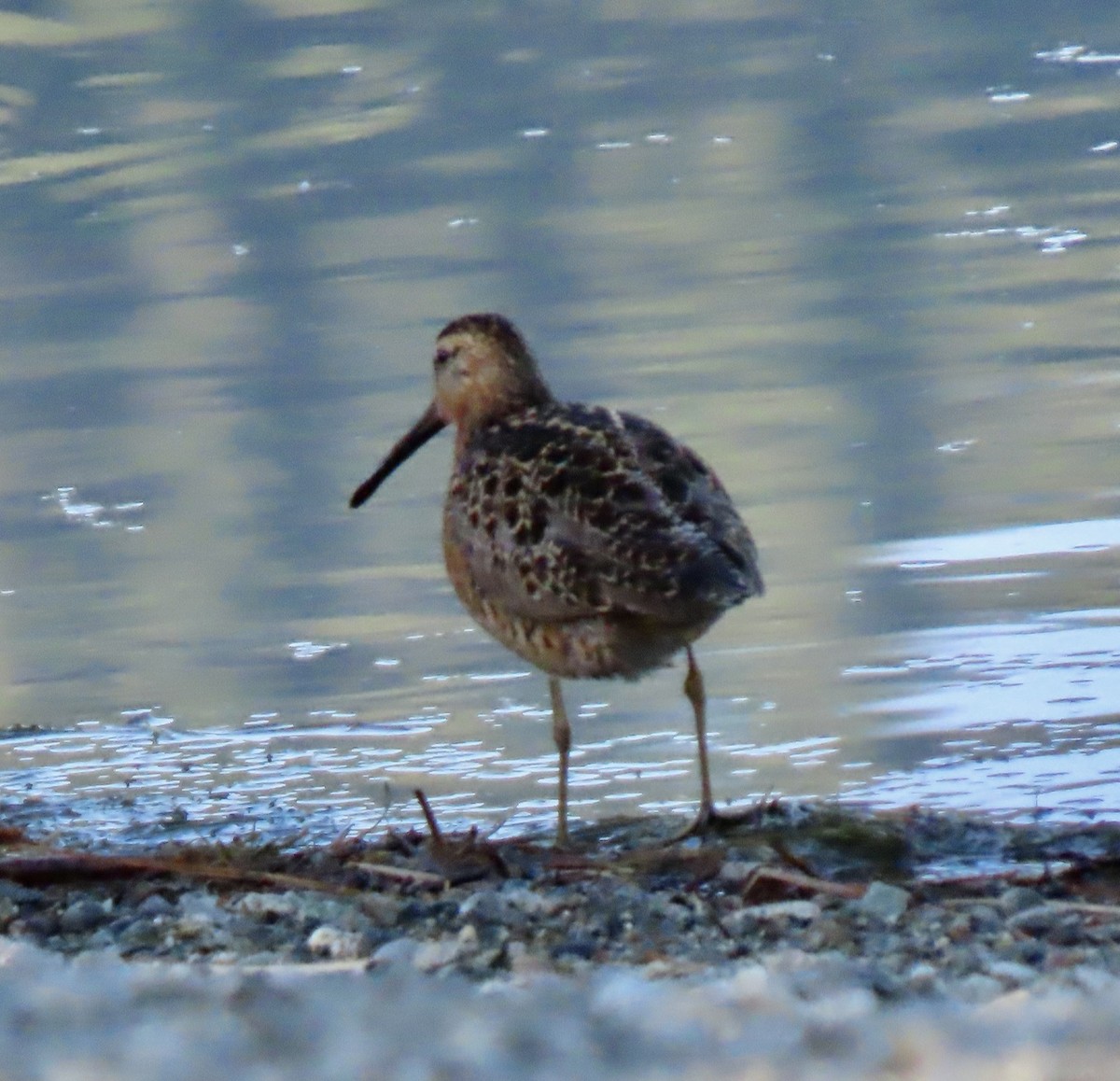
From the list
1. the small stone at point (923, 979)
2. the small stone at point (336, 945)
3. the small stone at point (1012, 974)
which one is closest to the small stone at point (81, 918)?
the small stone at point (336, 945)

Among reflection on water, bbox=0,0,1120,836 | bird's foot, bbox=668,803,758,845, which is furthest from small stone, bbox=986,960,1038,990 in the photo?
reflection on water, bbox=0,0,1120,836

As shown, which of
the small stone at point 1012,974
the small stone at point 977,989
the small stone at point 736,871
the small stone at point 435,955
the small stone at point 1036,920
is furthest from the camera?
the small stone at point 736,871

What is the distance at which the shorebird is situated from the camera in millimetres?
6621

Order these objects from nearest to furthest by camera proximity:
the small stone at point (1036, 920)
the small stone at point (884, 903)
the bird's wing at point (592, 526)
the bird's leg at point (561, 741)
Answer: the small stone at point (1036, 920)
the small stone at point (884, 903)
the bird's wing at point (592, 526)
the bird's leg at point (561, 741)

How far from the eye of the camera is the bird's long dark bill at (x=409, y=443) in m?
8.31

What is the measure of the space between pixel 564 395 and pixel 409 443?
426 cm

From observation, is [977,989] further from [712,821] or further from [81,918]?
[712,821]

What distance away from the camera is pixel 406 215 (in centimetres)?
1988

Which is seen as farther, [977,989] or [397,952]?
[397,952]

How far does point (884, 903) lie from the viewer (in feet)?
18.4

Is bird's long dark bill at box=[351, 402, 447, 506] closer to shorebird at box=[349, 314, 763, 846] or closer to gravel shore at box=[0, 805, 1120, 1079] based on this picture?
shorebird at box=[349, 314, 763, 846]

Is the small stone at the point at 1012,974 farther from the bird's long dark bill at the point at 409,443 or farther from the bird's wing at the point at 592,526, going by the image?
the bird's long dark bill at the point at 409,443

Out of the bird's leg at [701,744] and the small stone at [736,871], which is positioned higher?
the small stone at [736,871]

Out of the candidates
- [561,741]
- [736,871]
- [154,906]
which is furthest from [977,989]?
[561,741]
